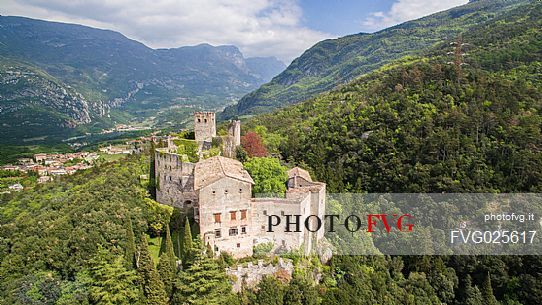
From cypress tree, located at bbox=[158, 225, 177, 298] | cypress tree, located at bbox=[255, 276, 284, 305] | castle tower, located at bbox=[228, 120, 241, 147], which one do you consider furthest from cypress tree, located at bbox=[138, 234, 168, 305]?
castle tower, located at bbox=[228, 120, 241, 147]

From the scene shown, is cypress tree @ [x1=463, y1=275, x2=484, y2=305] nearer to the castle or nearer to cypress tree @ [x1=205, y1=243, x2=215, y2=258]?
the castle

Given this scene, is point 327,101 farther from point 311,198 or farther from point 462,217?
point 311,198

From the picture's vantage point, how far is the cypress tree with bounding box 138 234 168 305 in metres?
29.0

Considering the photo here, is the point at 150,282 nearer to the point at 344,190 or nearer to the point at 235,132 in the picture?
the point at 235,132

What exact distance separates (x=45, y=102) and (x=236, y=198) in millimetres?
199400

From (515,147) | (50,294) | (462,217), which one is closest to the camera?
(50,294)

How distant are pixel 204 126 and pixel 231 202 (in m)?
15.5

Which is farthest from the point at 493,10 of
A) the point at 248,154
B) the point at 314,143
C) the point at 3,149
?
the point at 3,149

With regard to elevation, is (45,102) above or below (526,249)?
above

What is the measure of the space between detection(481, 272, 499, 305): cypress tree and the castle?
24.6 m

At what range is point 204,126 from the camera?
4500 cm

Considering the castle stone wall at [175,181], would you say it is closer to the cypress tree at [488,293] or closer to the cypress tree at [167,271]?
the cypress tree at [167,271]

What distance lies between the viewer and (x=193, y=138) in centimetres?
4703

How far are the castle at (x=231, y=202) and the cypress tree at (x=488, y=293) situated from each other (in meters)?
24.6
